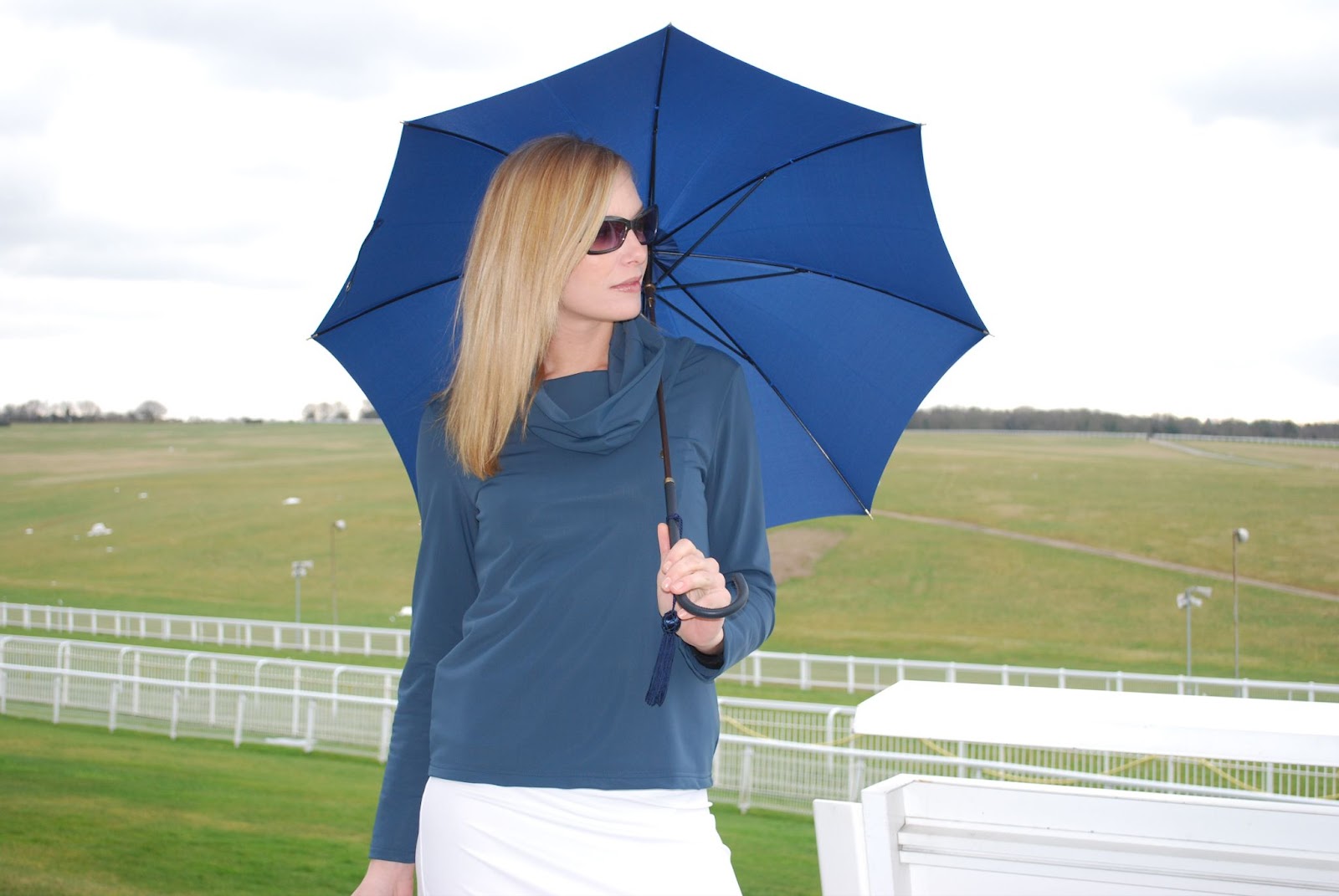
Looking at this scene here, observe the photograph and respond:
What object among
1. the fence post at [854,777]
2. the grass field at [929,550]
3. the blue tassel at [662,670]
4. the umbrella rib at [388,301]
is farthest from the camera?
the grass field at [929,550]

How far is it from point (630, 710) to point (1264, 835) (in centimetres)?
65

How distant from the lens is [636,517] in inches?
53.9

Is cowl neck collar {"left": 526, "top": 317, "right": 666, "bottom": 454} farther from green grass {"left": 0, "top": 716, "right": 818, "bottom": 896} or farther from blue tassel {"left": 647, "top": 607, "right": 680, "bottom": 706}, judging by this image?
green grass {"left": 0, "top": 716, "right": 818, "bottom": 896}

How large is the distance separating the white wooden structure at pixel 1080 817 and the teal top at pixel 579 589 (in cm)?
21

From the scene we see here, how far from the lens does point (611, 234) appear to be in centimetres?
149

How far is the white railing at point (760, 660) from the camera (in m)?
18.7

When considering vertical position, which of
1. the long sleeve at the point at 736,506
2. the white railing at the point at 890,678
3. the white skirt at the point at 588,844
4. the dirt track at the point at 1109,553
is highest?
the long sleeve at the point at 736,506

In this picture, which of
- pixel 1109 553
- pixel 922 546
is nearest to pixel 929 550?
pixel 922 546

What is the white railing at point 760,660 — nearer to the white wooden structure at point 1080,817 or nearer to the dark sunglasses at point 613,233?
the white wooden structure at point 1080,817

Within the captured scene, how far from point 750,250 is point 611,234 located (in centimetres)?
74

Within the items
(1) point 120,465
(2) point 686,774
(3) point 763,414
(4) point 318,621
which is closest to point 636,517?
(2) point 686,774

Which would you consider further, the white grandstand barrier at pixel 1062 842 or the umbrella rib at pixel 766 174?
the umbrella rib at pixel 766 174

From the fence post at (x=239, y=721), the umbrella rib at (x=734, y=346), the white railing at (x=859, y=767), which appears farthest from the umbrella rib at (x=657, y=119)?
the fence post at (x=239, y=721)

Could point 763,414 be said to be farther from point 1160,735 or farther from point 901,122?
point 1160,735
